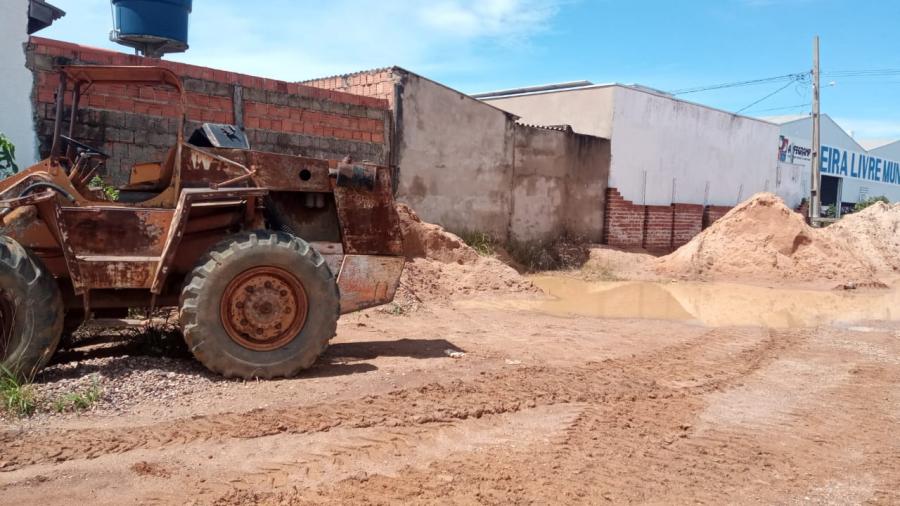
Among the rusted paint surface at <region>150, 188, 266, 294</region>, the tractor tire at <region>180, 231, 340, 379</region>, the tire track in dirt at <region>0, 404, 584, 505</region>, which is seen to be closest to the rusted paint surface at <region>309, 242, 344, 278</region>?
the tractor tire at <region>180, 231, 340, 379</region>

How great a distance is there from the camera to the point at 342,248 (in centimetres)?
630

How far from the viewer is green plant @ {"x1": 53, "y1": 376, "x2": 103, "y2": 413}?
15.1ft

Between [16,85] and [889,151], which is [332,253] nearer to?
[16,85]

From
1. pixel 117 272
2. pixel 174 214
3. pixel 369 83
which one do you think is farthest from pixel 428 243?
pixel 117 272

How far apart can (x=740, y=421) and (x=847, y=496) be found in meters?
1.29

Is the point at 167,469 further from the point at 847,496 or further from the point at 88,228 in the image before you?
the point at 847,496

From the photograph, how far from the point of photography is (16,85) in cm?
845

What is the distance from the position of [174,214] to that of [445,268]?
261 inches

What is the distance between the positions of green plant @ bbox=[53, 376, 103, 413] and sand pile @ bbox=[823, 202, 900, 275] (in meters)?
17.8

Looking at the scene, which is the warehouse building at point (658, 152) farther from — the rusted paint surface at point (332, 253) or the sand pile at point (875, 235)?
the rusted paint surface at point (332, 253)

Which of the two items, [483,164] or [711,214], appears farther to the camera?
[711,214]

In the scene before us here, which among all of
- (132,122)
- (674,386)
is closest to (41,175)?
(132,122)

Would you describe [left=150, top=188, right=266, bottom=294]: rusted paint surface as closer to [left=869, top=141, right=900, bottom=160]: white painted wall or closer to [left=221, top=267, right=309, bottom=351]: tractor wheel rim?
[left=221, top=267, right=309, bottom=351]: tractor wheel rim

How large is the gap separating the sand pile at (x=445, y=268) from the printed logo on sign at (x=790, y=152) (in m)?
18.1
